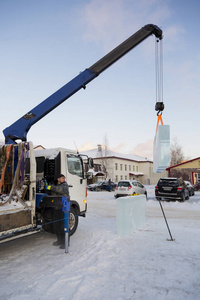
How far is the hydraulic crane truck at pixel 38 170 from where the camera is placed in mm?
5270

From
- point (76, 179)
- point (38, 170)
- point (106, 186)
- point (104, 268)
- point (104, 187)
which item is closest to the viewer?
point (104, 268)

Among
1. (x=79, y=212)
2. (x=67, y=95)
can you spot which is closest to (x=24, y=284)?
(x=79, y=212)

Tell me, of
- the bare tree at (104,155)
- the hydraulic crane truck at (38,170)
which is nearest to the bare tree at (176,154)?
the bare tree at (104,155)

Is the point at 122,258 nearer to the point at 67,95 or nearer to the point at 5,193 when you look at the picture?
the point at 5,193

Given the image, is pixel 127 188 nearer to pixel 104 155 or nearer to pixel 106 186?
pixel 106 186

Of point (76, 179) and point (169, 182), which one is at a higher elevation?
point (76, 179)

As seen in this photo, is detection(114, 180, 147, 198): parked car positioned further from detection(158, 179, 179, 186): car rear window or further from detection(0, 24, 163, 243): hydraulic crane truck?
detection(0, 24, 163, 243): hydraulic crane truck

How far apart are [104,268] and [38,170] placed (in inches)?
146

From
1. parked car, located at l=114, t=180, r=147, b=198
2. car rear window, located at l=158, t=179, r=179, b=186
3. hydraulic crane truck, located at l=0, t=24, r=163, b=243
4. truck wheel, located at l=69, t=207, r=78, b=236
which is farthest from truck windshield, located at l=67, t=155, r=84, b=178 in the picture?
parked car, located at l=114, t=180, r=147, b=198

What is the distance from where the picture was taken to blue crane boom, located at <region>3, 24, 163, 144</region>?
7.95 meters

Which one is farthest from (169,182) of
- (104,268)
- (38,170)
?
(104,268)

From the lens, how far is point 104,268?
4.47 m

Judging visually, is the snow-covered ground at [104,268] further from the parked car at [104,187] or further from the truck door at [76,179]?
the parked car at [104,187]

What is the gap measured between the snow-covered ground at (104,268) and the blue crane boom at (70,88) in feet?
11.5
